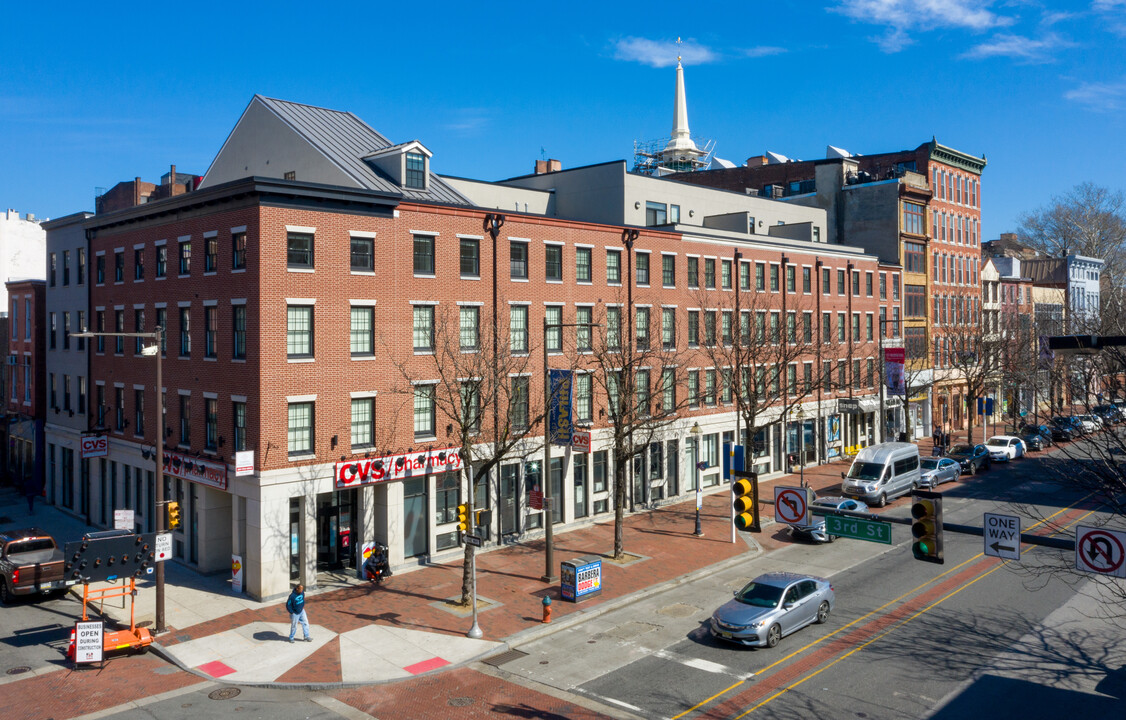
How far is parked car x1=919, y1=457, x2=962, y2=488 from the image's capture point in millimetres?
47125

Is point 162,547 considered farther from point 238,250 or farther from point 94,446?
point 94,446

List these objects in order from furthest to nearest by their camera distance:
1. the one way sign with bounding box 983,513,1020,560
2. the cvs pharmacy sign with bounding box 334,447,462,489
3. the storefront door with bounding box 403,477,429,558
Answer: the storefront door with bounding box 403,477,429,558 → the cvs pharmacy sign with bounding box 334,447,462,489 → the one way sign with bounding box 983,513,1020,560

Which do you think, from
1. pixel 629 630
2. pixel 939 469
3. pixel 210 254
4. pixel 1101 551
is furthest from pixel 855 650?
pixel 939 469

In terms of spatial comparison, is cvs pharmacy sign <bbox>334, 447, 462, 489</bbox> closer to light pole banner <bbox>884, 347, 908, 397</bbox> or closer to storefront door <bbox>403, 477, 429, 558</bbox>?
storefront door <bbox>403, 477, 429, 558</bbox>

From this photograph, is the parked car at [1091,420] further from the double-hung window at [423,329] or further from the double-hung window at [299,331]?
the double-hung window at [299,331]

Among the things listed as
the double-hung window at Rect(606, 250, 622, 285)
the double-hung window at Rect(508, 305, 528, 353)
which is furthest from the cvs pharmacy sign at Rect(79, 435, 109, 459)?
the double-hung window at Rect(606, 250, 622, 285)

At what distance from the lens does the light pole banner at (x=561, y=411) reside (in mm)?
30219

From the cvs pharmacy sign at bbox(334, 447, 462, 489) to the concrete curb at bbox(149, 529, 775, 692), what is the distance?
6810mm

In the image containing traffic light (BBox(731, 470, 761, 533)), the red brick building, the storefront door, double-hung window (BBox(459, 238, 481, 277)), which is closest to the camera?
traffic light (BBox(731, 470, 761, 533))

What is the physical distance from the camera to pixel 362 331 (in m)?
30.5

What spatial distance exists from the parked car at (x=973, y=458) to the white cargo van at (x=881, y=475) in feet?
26.8

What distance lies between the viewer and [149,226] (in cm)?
3397

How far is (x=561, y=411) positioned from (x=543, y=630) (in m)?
8.56

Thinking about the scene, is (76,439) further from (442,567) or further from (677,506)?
(677,506)
